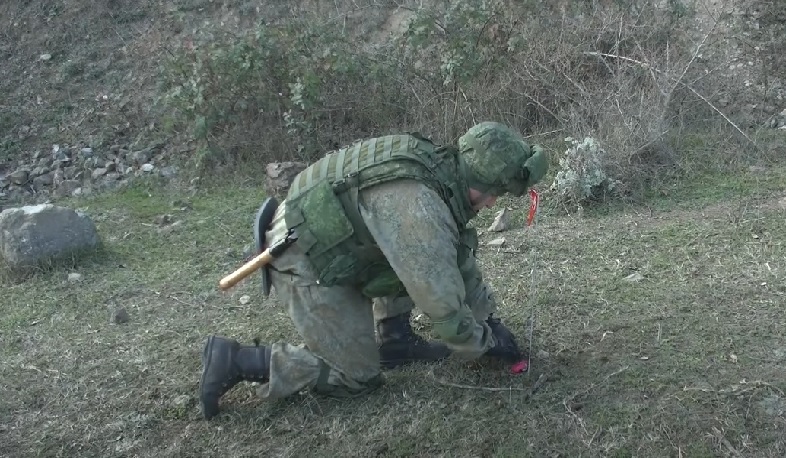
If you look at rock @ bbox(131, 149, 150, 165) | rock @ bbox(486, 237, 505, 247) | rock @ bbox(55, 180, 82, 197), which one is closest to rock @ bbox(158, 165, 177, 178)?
rock @ bbox(131, 149, 150, 165)

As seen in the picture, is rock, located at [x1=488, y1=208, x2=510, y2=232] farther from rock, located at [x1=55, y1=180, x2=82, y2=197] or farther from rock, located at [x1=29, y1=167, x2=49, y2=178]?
rock, located at [x1=29, y1=167, x2=49, y2=178]

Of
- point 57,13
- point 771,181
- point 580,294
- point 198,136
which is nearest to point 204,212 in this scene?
point 198,136

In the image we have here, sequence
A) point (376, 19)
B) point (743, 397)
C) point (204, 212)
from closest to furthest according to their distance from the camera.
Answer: point (743, 397)
point (204, 212)
point (376, 19)

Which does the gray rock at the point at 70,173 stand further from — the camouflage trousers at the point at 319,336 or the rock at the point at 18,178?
the camouflage trousers at the point at 319,336

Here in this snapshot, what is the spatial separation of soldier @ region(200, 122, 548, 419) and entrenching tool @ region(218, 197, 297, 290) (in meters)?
0.03

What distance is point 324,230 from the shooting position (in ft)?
9.94

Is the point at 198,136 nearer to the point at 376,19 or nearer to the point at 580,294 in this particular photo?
the point at 376,19

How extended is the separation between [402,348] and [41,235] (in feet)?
9.02

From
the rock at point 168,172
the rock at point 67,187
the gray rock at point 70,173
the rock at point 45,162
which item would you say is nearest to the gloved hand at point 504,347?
the rock at point 168,172

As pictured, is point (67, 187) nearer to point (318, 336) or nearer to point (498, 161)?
point (318, 336)

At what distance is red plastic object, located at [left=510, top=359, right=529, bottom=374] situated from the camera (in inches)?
135

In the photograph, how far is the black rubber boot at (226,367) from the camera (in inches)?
126

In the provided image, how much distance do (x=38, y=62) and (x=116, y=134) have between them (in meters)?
2.12

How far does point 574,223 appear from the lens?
5223mm
